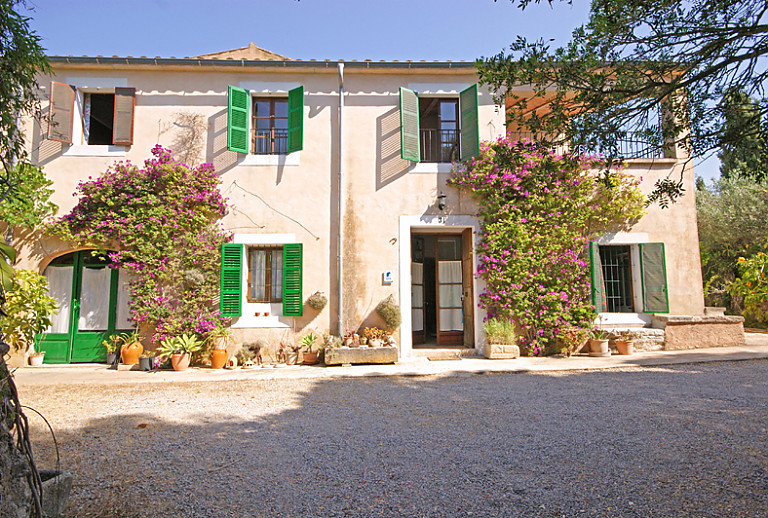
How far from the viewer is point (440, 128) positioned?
945 centimetres

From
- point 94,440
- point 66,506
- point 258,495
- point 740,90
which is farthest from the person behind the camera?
point 94,440

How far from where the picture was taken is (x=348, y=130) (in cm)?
891

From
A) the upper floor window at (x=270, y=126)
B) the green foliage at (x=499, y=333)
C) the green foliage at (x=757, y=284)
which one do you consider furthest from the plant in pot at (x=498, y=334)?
the upper floor window at (x=270, y=126)

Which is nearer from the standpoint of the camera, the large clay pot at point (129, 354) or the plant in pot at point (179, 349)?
the plant in pot at point (179, 349)

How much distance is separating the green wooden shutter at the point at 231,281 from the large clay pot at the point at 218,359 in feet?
2.28

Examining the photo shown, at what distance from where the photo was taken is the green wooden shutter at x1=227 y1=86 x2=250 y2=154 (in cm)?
852

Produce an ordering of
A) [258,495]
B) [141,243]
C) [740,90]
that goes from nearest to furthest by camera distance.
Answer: [258,495] < [740,90] < [141,243]


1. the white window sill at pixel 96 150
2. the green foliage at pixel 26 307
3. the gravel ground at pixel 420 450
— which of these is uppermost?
the white window sill at pixel 96 150

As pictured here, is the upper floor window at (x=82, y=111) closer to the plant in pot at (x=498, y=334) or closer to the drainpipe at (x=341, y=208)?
the drainpipe at (x=341, y=208)

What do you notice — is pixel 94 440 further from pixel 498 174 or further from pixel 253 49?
pixel 253 49

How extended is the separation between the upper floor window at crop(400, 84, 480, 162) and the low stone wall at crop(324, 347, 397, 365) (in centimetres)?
374

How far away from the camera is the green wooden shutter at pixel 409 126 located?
8.73m

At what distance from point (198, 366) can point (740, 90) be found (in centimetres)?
839

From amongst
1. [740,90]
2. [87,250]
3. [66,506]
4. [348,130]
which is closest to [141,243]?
[87,250]
